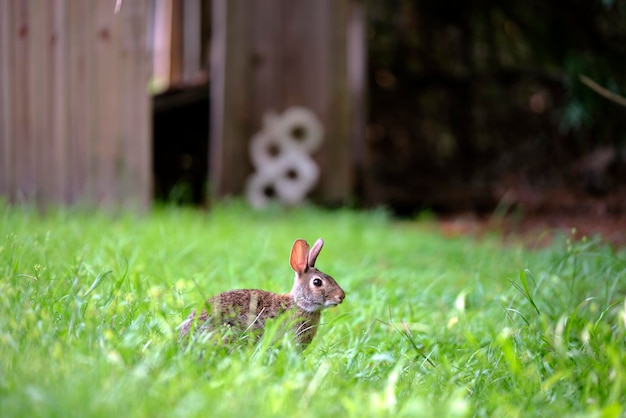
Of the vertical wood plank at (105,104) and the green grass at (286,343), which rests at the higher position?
the vertical wood plank at (105,104)

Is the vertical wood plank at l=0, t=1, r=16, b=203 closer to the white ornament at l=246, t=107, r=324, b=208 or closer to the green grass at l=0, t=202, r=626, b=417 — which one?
the green grass at l=0, t=202, r=626, b=417

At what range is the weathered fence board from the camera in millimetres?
7438

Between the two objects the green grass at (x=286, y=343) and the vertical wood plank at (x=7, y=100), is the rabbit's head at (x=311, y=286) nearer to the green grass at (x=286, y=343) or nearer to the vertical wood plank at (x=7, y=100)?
the green grass at (x=286, y=343)

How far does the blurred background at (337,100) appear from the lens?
537 centimetres

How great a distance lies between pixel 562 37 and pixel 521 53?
3.66 ft

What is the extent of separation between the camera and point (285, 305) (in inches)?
108

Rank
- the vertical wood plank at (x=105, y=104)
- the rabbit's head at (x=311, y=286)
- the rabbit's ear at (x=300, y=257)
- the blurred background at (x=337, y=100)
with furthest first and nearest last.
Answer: the vertical wood plank at (x=105, y=104) → the blurred background at (x=337, y=100) → the rabbit's ear at (x=300, y=257) → the rabbit's head at (x=311, y=286)

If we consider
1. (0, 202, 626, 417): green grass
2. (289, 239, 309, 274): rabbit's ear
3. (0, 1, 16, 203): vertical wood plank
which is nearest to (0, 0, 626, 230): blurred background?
(0, 1, 16, 203): vertical wood plank

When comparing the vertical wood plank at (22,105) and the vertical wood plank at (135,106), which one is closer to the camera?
the vertical wood plank at (22,105)

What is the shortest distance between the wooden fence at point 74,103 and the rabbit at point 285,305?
273 centimetres

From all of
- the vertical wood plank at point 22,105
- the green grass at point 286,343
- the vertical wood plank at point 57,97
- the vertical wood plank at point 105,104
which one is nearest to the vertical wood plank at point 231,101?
the vertical wood plank at point 105,104

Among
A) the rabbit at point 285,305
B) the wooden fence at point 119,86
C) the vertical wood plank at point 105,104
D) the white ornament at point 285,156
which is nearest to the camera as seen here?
the rabbit at point 285,305

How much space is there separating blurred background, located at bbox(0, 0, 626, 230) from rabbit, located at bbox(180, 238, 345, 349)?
275 centimetres

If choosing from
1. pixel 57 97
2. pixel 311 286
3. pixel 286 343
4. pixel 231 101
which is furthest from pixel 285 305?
pixel 231 101
